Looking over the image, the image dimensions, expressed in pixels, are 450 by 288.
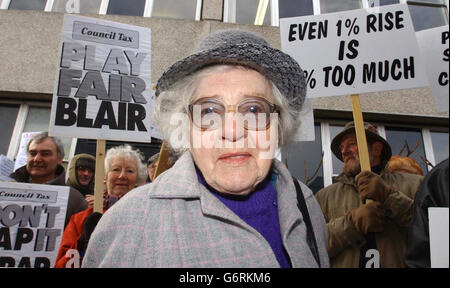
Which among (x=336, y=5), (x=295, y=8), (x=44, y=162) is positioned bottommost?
(x=44, y=162)

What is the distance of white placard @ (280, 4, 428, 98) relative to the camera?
184 centimetres

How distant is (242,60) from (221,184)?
1.58 ft

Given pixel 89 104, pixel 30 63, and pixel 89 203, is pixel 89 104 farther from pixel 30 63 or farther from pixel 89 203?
pixel 30 63

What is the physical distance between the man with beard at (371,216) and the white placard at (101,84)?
150 cm

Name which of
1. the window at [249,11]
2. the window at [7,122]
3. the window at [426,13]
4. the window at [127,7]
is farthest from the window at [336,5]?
the window at [7,122]

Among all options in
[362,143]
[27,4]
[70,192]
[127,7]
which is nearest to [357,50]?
[362,143]

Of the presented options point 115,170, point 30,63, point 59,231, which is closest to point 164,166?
point 59,231

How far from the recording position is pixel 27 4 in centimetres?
510

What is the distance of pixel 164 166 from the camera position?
5.45ft

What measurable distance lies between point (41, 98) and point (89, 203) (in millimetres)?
2977

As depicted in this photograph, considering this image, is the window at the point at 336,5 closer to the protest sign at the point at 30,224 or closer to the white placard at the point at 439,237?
the protest sign at the point at 30,224

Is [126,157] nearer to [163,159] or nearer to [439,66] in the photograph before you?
[163,159]

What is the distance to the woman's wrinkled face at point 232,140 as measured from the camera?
1062mm

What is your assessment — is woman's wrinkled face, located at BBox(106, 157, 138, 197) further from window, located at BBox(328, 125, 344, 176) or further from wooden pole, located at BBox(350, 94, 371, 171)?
window, located at BBox(328, 125, 344, 176)
